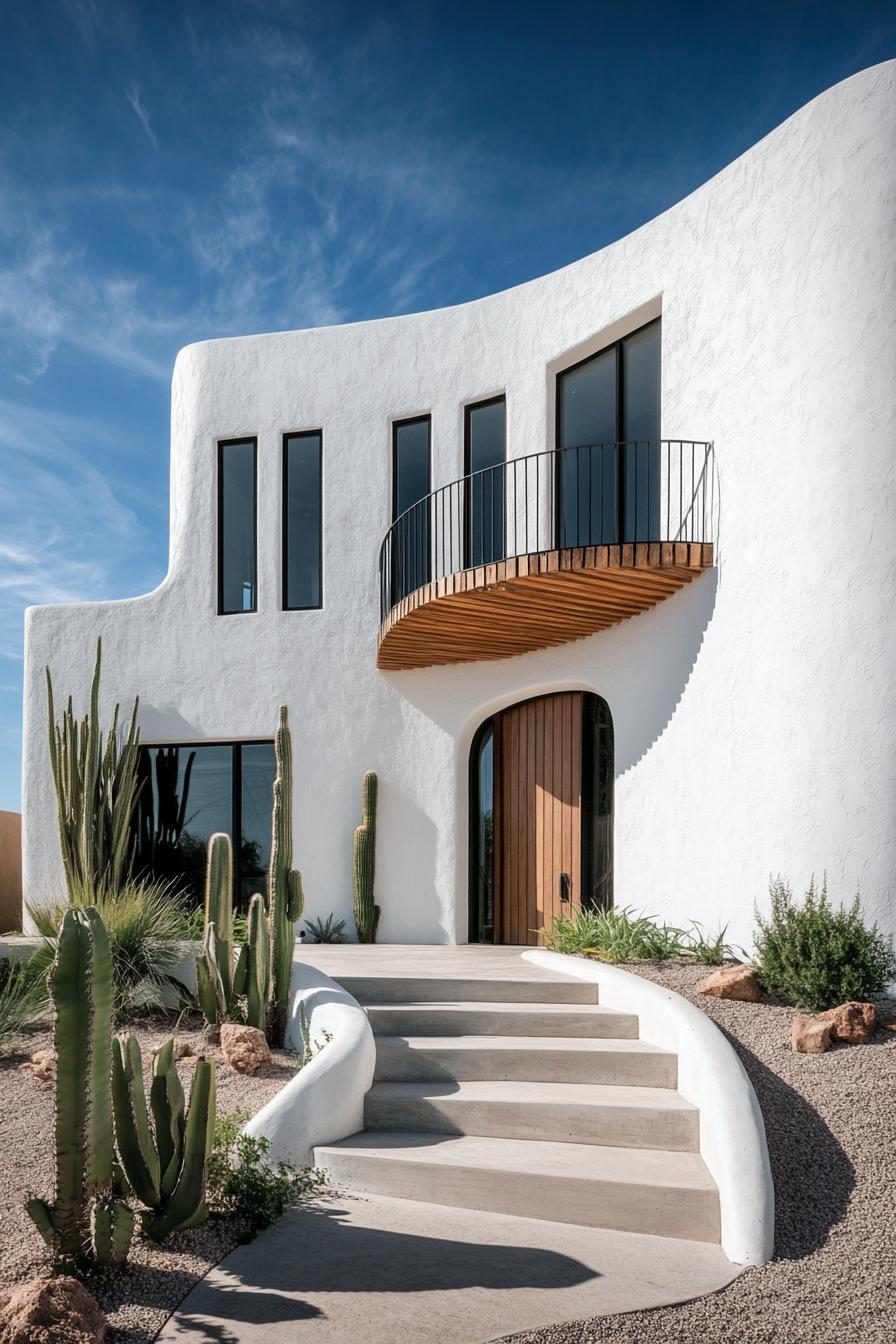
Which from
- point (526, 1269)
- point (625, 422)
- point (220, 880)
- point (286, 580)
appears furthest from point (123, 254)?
point (526, 1269)

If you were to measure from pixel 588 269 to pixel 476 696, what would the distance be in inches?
193

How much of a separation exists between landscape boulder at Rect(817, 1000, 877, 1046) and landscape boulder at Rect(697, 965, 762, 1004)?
735 millimetres

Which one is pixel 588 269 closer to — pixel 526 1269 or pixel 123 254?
pixel 123 254

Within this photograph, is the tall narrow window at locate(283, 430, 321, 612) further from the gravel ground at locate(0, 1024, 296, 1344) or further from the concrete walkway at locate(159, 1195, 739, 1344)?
the concrete walkway at locate(159, 1195, 739, 1344)

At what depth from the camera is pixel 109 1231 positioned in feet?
14.0

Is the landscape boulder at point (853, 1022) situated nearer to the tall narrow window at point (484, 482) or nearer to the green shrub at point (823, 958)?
the green shrub at point (823, 958)

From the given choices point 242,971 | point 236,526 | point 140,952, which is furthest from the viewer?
point 236,526

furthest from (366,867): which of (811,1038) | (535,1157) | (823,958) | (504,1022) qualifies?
(535,1157)

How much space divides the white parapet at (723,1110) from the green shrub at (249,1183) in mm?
2135

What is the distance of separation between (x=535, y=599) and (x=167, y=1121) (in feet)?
21.0

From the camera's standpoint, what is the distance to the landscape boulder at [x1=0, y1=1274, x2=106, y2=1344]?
11.9 feet

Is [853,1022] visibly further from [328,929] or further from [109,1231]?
[328,929]

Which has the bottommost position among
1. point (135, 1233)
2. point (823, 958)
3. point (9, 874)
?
Answer: point (135, 1233)

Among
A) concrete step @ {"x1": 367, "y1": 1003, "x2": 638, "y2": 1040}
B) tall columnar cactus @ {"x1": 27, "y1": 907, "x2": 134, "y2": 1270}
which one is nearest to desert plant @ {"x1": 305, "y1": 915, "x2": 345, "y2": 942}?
concrete step @ {"x1": 367, "y1": 1003, "x2": 638, "y2": 1040}
